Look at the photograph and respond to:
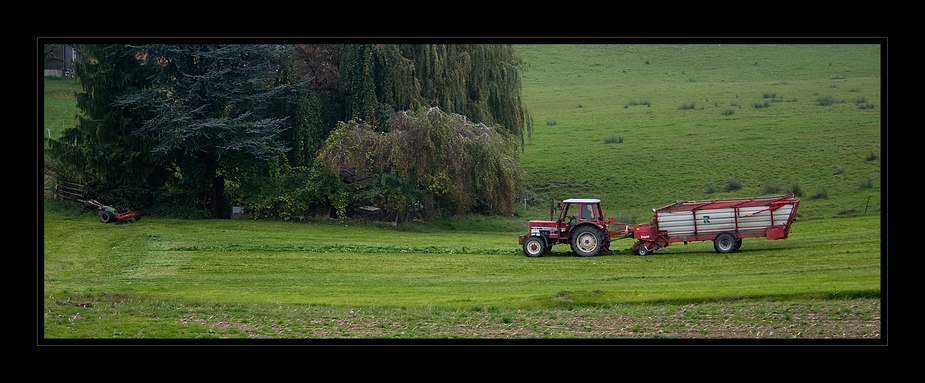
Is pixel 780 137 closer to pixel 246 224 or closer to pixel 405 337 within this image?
pixel 246 224

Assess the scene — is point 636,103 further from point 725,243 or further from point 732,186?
point 725,243

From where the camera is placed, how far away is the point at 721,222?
27969mm

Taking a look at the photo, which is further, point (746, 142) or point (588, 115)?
point (588, 115)

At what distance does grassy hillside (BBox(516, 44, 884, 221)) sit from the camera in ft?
161

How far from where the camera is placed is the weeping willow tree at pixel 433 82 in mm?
41031

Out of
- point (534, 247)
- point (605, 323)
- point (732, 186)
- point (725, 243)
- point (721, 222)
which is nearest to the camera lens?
point (605, 323)

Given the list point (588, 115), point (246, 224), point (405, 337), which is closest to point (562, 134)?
point (588, 115)

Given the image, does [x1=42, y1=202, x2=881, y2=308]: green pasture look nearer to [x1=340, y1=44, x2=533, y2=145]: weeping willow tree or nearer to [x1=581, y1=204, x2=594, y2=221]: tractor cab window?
[x1=581, y1=204, x2=594, y2=221]: tractor cab window

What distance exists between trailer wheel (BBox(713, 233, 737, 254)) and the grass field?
0.41 meters

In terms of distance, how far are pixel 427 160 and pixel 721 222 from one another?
1481 cm

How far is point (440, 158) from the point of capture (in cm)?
3844

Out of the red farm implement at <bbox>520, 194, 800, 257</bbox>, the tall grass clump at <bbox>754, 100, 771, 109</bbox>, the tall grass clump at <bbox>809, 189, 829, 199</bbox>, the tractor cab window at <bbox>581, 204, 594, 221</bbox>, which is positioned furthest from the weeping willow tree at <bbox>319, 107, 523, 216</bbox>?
the tall grass clump at <bbox>754, 100, 771, 109</bbox>

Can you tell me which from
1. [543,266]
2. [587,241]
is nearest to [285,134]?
[587,241]

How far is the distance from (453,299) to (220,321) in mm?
5628
